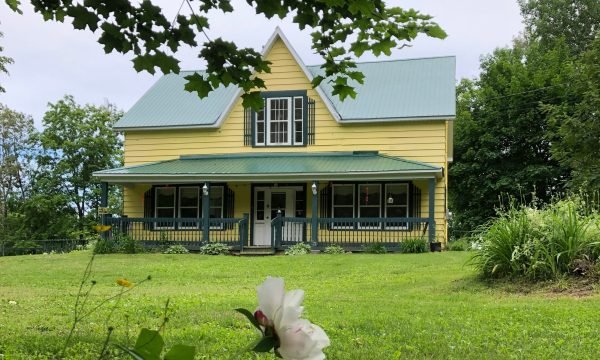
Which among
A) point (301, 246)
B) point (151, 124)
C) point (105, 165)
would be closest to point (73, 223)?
point (105, 165)

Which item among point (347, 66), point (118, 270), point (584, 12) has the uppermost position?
point (584, 12)

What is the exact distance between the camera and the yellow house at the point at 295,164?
62.7 feet

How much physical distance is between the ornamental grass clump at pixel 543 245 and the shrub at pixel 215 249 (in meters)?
10.5

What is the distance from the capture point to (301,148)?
2098cm

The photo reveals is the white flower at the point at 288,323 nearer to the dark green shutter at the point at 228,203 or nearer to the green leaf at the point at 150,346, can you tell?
the green leaf at the point at 150,346

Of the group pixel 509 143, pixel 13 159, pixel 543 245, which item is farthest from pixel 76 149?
pixel 543 245

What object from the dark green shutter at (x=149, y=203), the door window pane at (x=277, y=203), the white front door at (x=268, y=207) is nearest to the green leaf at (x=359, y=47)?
the white front door at (x=268, y=207)

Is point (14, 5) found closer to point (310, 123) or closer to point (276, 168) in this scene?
point (276, 168)

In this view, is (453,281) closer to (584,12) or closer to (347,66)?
(347,66)

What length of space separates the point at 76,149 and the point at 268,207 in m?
22.5

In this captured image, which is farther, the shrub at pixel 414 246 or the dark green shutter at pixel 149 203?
the dark green shutter at pixel 149 203

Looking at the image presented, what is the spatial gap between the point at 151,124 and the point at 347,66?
726 inches

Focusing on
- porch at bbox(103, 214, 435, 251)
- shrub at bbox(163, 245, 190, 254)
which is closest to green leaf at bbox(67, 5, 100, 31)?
porch at bbox(103, 214, 435, 251)

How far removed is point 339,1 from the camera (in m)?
3.78
